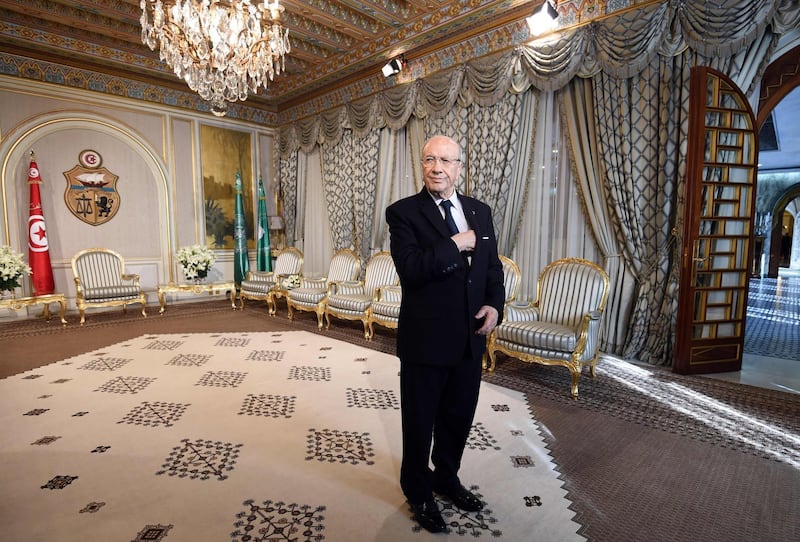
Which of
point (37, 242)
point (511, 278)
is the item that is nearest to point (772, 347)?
point (511, 278)

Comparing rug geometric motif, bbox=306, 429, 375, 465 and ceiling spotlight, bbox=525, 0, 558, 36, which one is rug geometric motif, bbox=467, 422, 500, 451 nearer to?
rug geometric motif, bbox=306, 429, 375, 465

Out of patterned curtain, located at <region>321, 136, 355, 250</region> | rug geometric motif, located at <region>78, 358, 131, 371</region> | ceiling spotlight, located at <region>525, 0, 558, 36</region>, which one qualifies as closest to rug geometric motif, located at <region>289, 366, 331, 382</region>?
rug geometric motif, located at <region>78, 358, 131, 371</region>

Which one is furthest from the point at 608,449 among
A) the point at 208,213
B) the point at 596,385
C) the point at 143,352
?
the point at 208,213

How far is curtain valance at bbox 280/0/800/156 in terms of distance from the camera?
370cm

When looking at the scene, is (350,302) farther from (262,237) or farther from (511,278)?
(262,237)

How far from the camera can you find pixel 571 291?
4250 mm

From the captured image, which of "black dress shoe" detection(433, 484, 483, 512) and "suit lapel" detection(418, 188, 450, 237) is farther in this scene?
"black dress shoe" detection(433, 484, 483, 512)

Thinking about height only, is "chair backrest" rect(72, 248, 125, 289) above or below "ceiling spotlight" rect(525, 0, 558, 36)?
below

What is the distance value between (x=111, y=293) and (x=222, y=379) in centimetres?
395

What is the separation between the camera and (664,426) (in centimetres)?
301

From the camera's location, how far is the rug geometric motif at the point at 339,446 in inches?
101

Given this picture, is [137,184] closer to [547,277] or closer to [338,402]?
[338,402]

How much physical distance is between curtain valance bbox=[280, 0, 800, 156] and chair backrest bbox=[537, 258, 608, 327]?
2.02 meters

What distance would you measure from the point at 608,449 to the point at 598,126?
11.2ft
